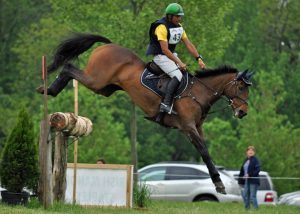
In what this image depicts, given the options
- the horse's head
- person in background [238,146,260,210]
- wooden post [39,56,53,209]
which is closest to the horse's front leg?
the horse's head

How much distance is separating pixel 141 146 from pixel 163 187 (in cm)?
2015

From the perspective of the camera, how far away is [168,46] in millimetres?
15141

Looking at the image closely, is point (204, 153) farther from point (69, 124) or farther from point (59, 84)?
point (59, 84)

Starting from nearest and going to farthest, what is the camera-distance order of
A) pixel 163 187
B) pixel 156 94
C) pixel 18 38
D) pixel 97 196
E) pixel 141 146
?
pixel 156 94 < pixel 97 196 < pixel 163 187 < pixel 141 146 < pixel 18 38

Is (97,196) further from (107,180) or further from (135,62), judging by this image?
(135,62)

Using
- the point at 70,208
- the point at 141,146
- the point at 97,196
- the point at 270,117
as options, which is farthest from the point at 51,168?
the point at 141,146

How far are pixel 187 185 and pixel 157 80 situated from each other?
1353cm

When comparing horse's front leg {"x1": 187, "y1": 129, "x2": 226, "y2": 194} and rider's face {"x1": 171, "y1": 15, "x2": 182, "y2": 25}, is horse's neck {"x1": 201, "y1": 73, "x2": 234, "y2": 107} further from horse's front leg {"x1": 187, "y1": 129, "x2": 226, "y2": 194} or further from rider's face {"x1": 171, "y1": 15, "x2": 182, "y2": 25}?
rider's face {"x1": 171, "y1": 15, "x2": 182, "y2": 25}

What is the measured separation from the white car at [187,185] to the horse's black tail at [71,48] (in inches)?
499

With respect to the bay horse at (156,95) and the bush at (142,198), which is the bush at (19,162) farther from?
the bush at (142,198)

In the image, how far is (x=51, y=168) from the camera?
51.9 feet

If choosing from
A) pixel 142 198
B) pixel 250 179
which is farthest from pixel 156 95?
pixel 250 179

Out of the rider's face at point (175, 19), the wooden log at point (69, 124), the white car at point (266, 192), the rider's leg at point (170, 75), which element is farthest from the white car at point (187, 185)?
the rider's face at point (175, 19)

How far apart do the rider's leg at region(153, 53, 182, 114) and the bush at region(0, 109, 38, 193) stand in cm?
259
